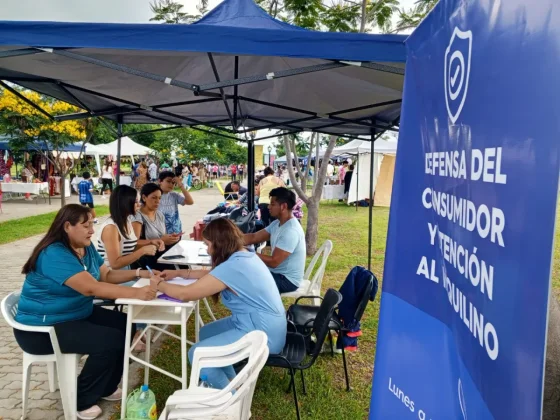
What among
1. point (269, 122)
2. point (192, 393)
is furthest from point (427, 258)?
point (269, 122)

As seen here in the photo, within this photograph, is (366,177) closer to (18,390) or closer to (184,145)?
(18,390)

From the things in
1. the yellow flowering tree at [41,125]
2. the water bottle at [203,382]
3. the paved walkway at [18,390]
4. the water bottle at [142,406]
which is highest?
the yellow flowering tree at [41,125]

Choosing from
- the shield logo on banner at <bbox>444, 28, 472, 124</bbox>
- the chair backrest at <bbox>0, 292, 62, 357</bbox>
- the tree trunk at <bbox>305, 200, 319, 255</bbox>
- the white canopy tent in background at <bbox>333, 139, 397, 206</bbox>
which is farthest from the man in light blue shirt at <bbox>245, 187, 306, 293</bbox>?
the white canopy tent in background at <bbox>333, 139, 397, 206</bbox>

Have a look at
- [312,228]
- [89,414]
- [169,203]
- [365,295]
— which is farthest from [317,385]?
[312,228]

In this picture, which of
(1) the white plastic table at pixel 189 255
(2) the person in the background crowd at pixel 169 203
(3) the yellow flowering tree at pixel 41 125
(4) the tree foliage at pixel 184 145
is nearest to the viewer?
(1) the white plastic table at pixel 189 255

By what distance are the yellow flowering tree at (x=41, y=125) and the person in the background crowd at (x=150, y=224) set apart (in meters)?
10.1

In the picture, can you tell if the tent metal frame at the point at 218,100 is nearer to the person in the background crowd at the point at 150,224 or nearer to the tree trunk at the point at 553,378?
the person in the background crowd at the point at 150,224

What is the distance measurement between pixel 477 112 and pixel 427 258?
0.46 metres

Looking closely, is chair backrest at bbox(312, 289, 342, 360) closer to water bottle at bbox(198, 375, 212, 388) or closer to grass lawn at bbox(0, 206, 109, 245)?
water bottle at bbox(198, 375, 212, 388)

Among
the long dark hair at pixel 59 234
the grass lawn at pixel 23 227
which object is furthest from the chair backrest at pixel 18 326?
the grass lawn at pixel 23 227

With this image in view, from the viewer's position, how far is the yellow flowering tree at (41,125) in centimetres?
1416

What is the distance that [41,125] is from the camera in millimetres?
15023

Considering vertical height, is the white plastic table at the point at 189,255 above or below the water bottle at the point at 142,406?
above

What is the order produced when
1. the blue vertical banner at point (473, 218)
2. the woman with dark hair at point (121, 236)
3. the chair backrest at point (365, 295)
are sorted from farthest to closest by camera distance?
the woman with dark hair at point (121, 236) < the chair backrest at point (365, 295) < the blue vertical banner at point (473, 218)
